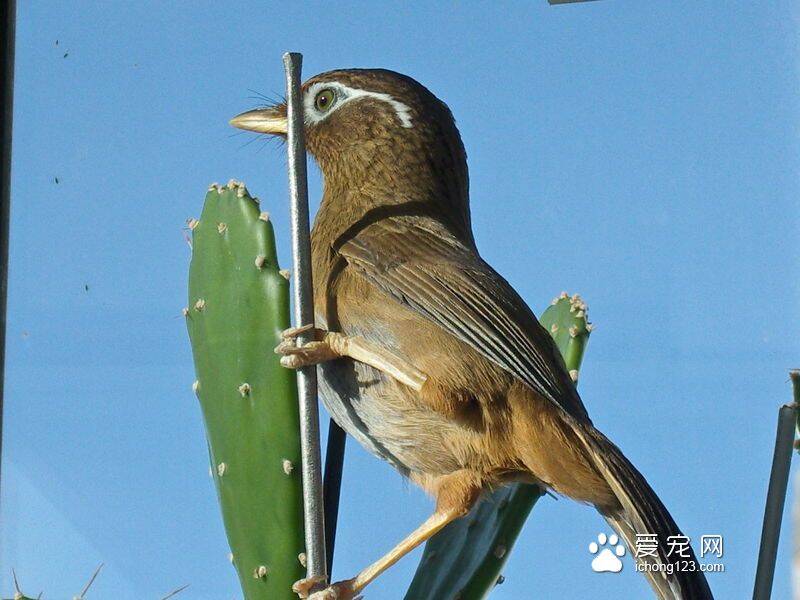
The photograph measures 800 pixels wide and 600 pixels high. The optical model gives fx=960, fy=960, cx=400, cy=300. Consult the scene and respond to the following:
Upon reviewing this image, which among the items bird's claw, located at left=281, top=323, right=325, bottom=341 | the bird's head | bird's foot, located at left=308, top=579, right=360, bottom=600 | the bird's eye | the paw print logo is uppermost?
the bird's eye

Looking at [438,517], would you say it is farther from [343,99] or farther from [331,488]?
[343,99]

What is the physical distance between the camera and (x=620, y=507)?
4.24 ft

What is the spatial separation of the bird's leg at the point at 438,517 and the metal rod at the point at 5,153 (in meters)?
1.00

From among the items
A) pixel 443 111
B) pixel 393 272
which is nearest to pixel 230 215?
pixel 393 272

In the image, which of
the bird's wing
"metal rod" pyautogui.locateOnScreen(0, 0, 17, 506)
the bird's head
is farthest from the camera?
"metal rod" pyautogui.locateOnScreen(0, 0, 17, 506)

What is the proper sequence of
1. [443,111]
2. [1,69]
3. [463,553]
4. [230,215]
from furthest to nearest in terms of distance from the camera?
A: [1,69]
[443,111]
[463,553]
[230,215]

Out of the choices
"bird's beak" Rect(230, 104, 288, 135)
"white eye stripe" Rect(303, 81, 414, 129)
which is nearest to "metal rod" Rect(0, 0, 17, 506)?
"bird's beak" Rect(230, 104, 288, 135)

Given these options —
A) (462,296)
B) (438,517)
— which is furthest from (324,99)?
(438,517)

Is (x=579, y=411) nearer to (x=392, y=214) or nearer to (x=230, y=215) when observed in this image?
(x=392, y=214)

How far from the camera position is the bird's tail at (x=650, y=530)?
1.22 meters

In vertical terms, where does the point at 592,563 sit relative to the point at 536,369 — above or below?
below

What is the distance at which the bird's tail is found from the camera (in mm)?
1221

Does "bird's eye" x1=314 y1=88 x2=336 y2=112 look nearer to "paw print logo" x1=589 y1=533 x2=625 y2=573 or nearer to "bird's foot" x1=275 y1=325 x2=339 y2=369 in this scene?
"bird's foot" x1=275 y1=325 x2=339 y2=369

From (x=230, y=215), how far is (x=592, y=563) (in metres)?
0.85
